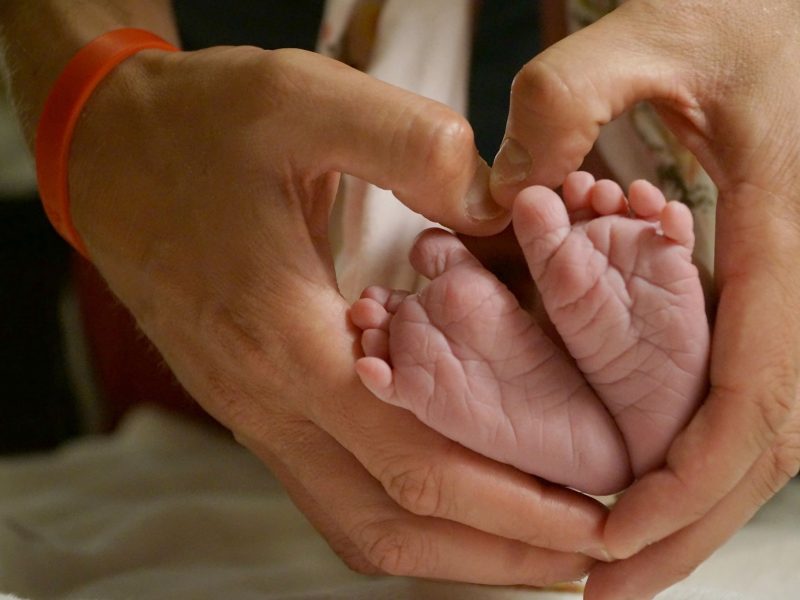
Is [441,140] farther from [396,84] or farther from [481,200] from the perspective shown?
[396,84]

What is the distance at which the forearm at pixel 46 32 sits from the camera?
0.83m

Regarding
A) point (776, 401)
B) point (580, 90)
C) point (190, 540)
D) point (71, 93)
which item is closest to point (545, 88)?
point (580, 90)

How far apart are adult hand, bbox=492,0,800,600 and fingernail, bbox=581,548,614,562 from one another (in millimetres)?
17

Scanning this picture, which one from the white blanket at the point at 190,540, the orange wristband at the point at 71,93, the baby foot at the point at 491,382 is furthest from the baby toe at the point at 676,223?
the orange wristband at the point at 71,93

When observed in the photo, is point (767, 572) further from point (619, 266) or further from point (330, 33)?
point (330, 33)

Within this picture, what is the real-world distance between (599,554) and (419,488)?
145 millimetres

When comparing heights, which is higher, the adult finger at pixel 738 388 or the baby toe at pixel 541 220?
the baby toe at pixel 541 220

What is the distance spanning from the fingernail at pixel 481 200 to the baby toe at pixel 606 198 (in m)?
0.07

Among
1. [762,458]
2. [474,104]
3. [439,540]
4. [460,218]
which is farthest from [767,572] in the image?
[474,104]

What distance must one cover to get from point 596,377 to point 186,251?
0.33m

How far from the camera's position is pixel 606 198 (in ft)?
1.93

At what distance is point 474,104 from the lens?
3.60 feet

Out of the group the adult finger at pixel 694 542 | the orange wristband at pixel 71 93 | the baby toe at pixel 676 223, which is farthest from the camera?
the orange wristband at pixel 71 93

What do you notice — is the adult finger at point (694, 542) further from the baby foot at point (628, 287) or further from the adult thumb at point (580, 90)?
the adult thumb at point (580, 90)
